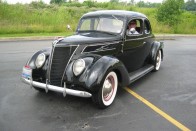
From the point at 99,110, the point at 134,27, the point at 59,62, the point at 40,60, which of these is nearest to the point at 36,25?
the point at 134,27

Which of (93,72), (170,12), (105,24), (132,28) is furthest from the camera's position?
(170,12)

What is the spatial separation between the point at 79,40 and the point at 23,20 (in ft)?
51.0

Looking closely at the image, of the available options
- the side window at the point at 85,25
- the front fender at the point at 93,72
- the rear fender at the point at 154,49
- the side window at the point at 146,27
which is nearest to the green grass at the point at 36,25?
the rear fender at the point at 154,49

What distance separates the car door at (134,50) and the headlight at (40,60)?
1772mm

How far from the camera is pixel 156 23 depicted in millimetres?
22172

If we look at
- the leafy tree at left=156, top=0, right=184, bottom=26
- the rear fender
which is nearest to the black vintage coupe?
the rear fender

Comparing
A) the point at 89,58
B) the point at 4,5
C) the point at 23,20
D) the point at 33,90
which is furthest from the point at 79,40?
the point at 4,5

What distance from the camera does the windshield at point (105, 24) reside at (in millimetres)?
5697

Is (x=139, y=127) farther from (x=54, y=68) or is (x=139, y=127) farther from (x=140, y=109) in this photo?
(x=54, y=68)

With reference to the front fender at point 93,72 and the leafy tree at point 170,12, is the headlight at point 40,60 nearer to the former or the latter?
the front fender at point 93,72

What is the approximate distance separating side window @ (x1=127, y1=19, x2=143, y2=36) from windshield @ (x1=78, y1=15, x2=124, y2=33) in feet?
0.88

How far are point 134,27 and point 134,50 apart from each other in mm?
643

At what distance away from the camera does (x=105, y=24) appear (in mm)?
5801

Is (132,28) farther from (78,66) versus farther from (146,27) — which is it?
(78,66)
